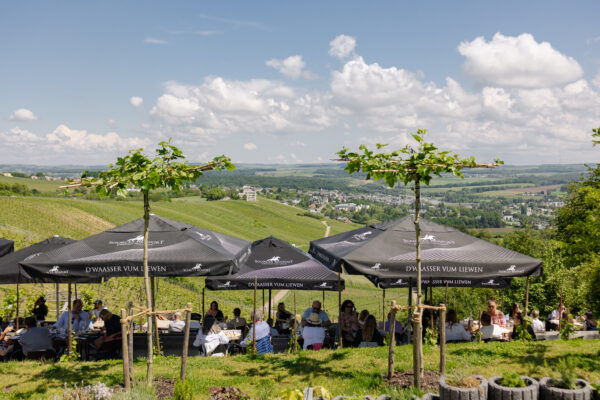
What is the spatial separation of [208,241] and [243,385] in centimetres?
350

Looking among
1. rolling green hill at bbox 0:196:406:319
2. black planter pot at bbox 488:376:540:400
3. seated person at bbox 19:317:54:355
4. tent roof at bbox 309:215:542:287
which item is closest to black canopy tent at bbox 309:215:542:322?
tent roof at bbox 309:215:542:287

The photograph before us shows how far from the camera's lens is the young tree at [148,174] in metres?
6.33

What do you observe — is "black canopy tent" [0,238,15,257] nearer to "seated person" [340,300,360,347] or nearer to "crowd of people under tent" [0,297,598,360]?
"crowd of people under tent" [0,297,598,360]

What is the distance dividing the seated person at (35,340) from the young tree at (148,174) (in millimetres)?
4153

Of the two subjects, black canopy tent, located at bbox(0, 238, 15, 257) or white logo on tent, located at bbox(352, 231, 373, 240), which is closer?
white logo on tent, located at bbox(352, 231, 373, 240)

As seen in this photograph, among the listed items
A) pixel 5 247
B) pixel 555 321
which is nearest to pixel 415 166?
pixel 555 321

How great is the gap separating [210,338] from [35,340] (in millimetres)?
3616

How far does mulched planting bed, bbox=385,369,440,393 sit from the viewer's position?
6.24m

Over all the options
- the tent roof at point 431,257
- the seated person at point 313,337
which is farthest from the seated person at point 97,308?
the tent roof at point 431,257

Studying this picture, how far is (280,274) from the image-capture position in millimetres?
9508

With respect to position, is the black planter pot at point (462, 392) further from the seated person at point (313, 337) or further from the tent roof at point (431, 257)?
the seated person at point (313, 337)

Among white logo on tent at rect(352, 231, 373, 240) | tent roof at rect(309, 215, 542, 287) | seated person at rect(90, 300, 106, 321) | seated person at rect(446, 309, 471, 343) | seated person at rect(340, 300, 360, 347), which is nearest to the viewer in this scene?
tent roof at rect(309, 215, 542, 287)

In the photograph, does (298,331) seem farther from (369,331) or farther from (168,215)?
(168,215)

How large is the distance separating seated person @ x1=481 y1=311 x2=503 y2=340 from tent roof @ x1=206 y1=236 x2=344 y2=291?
137 inches
